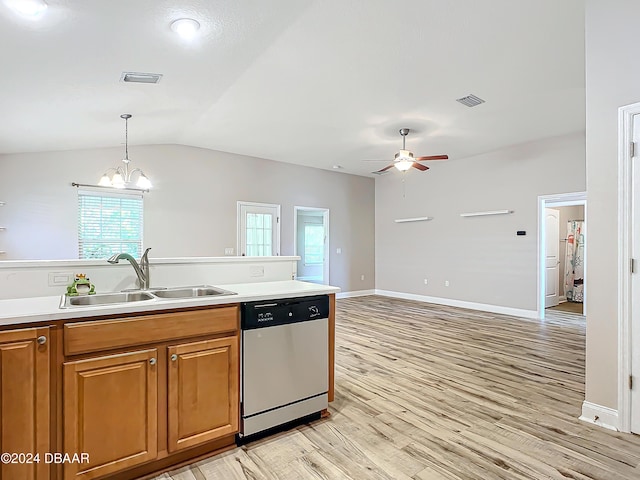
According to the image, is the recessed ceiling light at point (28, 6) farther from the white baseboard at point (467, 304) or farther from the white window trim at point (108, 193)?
the white baseboard at point (467, 304)

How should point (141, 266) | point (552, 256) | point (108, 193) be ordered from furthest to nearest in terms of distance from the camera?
point (552, 256) → point (108, 193) → point (141, 266)

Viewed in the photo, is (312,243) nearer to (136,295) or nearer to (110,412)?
(136,295)

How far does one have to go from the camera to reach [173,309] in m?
1.89

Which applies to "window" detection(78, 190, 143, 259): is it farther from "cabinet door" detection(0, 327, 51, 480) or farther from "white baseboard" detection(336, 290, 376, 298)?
"white baseboard" detection(336, 290, 376, 298)

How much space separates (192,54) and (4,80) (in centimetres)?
146

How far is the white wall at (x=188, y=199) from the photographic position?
4852mm

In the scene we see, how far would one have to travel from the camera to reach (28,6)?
74.2 inches

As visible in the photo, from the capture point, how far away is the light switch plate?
2.12m

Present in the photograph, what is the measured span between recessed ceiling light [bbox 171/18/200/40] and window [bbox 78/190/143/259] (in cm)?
385

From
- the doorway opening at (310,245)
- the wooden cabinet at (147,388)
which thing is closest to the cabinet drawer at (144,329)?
the wooden cabinet at (147,388)

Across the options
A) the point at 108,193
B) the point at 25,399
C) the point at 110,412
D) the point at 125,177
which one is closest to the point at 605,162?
the point at 110,412

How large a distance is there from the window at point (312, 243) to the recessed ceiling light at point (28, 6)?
23.3 feet

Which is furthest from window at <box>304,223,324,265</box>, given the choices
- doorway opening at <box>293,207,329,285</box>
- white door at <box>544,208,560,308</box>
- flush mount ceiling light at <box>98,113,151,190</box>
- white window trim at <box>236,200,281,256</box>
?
white door at <box>544,208,560,308</box>

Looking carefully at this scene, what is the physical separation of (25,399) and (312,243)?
313 inches
